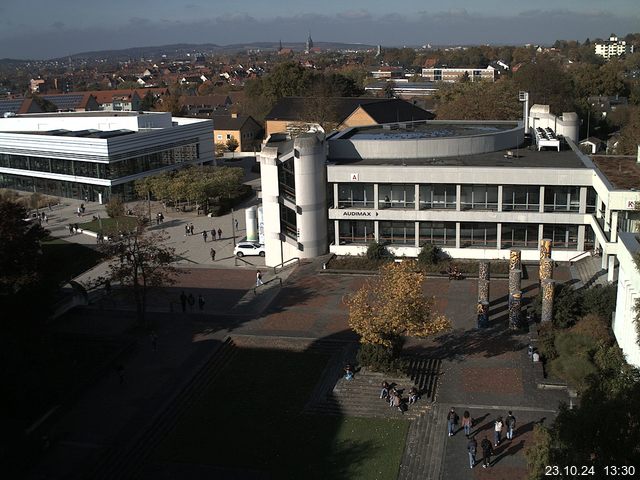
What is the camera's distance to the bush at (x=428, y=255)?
42.2 m

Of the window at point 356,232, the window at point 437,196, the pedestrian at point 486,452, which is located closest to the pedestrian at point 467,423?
the pedestrian at point 486,452

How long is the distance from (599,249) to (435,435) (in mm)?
21411

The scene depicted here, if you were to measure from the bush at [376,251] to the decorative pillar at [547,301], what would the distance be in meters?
13.2

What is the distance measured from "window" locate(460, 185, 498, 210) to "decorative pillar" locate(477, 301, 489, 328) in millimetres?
11174

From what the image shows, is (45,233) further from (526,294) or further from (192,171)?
(192,171)

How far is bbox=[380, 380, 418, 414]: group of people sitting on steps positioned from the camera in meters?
26.3

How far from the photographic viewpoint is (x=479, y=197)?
140 feet

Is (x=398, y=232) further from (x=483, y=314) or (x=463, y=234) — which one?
(x=483, y=314)

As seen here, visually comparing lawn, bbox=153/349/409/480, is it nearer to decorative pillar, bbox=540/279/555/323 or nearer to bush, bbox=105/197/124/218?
decorative pillar, bbox=540/279/555/323

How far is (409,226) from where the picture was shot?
43.9 meters

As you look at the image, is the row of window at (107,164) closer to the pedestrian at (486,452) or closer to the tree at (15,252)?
the tree at (15,252)

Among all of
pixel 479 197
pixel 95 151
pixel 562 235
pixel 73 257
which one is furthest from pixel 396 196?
pixel 95 151

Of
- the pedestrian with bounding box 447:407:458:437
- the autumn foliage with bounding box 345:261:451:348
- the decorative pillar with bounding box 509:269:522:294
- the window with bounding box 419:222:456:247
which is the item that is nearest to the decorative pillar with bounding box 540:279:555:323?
the decorative pillar with bounding box 509:269:522:294

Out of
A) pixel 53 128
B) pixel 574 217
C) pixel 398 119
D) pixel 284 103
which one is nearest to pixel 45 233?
pixel 574 217
